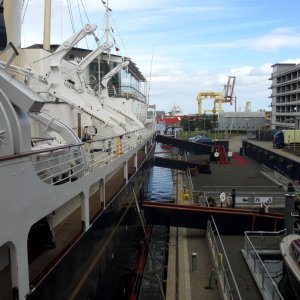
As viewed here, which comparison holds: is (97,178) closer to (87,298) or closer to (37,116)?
(37,116)

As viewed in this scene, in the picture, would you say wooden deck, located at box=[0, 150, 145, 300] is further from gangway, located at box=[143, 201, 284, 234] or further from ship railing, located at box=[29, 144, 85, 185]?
gangway, located at box=[143, 201, 284, 234]

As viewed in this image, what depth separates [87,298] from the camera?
8227 mm

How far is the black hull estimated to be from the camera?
264 inches

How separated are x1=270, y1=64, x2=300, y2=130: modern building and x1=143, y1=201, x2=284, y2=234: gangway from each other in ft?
199

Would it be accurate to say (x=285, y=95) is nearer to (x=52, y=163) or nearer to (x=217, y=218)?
(x=217, y=218)

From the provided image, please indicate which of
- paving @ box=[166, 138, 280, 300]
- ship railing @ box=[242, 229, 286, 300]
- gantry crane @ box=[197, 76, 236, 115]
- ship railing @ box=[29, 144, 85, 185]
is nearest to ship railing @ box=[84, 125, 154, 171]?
ship railing @ box=[29, 144, 85, 185]

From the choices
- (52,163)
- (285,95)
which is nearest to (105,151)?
(52,163)

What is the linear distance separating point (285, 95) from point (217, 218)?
76.5 metres

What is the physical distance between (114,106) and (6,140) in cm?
2516

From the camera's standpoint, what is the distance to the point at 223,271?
40.4ft

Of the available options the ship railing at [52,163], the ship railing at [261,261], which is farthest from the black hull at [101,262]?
the ship railing at [261,261]

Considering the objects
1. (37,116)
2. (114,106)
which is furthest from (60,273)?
(114,106)

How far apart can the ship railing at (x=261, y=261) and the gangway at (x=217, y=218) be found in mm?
684

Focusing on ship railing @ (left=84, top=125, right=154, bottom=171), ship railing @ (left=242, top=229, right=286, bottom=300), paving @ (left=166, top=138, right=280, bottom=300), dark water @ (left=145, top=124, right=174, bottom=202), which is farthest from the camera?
dark water @ (left=145, top=124, right=174, bottom=202)
